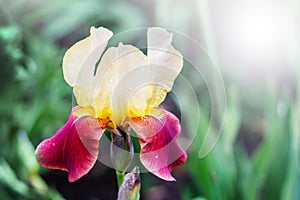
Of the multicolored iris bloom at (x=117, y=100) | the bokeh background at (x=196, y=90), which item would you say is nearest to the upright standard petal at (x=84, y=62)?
the multicolored iris bloom at (x=117, y=100)

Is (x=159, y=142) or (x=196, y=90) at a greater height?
(x=159, y=142)

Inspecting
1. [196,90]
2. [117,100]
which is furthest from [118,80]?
[196,90]

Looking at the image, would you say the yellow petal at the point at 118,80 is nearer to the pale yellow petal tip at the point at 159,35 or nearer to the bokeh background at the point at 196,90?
the pale yellow petal tip at the point at 159,35

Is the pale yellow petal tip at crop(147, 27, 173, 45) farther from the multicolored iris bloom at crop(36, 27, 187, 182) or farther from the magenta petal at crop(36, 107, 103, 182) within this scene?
the magenta petal at crop(36, 107, 103, 182)

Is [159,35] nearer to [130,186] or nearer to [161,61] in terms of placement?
[161,61]

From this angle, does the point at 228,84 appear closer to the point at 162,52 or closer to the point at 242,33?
the point at 242,33

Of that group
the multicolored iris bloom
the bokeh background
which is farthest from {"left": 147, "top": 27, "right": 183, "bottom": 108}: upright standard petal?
the bokeh background
